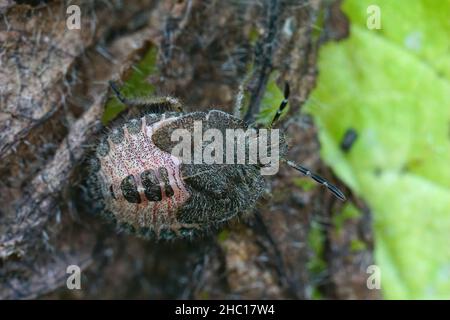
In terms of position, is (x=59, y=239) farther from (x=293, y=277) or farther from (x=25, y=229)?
(x=293, y=277)

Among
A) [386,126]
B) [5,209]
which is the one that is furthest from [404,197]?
[5,209]

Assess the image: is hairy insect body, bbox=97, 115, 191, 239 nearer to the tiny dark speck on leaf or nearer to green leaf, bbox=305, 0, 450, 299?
green leaf, bbox=305, 0, 450, 299

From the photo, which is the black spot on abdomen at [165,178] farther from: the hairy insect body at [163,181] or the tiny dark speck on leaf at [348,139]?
the tiny dark speck on leaf at [348,139]

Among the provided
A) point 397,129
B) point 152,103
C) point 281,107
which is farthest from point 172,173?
point 397,129

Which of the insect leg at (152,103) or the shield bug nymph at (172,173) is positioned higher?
the insect leg at (152,103)

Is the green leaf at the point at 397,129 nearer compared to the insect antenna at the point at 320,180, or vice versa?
the insect antenna at the point at 320,180

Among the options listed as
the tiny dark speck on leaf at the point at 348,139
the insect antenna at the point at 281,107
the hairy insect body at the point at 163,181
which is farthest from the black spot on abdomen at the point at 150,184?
the tiny dark speck on leaf at the point at 348,139
